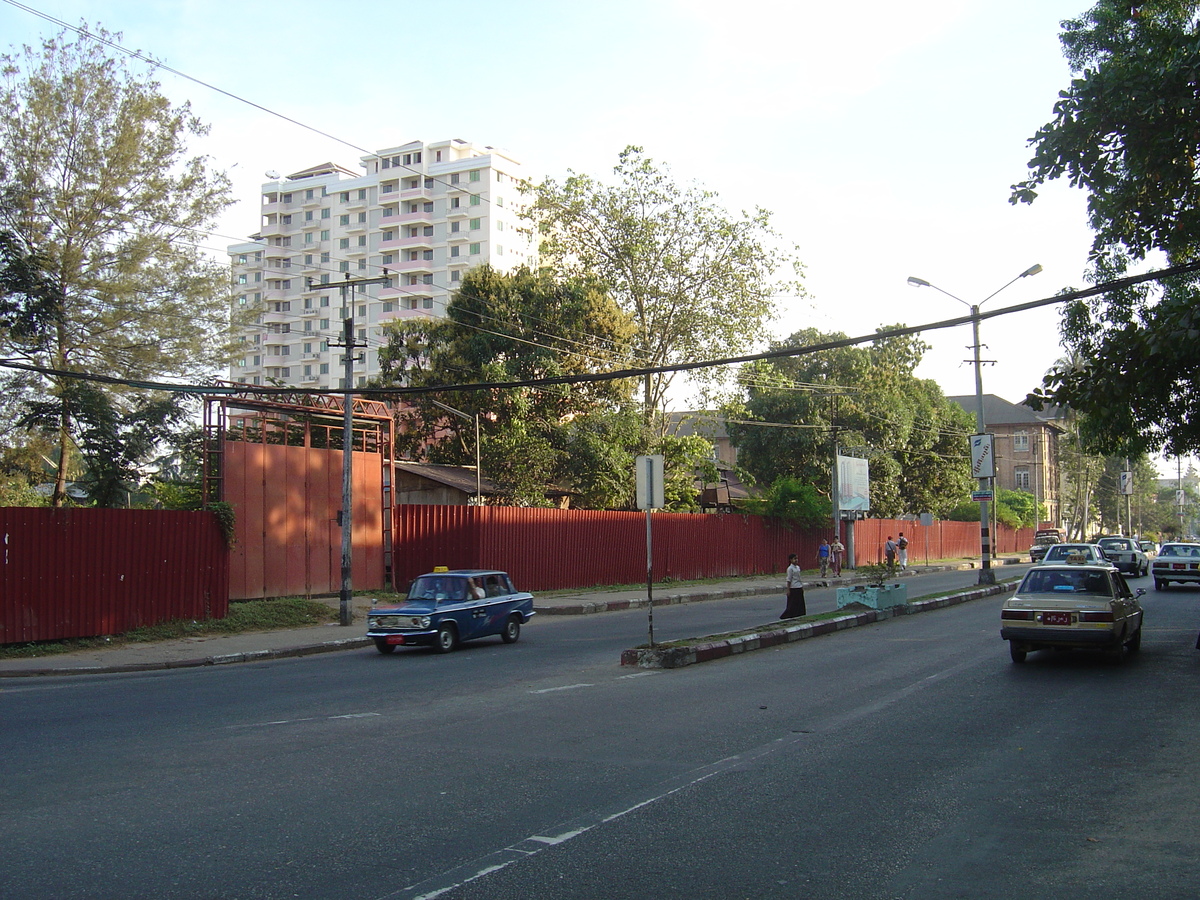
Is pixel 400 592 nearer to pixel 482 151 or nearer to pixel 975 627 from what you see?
pixel 975 627

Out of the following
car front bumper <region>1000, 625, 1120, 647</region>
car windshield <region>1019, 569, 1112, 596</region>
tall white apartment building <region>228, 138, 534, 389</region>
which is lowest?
car front bumper <region>1000, 625, 1120, 647</region>

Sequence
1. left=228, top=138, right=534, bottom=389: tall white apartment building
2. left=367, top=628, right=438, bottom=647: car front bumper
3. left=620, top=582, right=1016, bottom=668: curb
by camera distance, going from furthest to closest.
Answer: left=228, top=138, right=534, bottom=389: tall white apartment building, left=367, top=628, right=438, bottom=647: car front bumper, left=620, top=582, right=1016, bottom=668: curb

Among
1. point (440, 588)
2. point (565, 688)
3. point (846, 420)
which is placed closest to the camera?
point (565, 688)

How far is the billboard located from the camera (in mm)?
45781

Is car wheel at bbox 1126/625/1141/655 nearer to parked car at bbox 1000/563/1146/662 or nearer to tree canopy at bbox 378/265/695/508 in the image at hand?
parked car at bbox 1000/563/1146/662

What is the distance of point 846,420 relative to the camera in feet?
181

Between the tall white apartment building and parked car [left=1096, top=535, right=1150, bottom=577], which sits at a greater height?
the tall white apartment building

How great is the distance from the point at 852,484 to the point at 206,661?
115ft

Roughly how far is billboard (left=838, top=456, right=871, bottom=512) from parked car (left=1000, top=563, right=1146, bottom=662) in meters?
30.8

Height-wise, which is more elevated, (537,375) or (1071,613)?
(537,375)

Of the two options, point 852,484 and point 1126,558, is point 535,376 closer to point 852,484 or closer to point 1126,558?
point 852,484

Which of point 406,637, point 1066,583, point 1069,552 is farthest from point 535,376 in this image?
point 1066,583

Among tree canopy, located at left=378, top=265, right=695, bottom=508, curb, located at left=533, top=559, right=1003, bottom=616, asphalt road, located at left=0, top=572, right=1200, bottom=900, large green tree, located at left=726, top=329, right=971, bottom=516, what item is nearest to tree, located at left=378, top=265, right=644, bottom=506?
tree canopy, located at left=378, top=265, right=695, bottom=508

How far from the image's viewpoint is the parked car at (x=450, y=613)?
17.2m
